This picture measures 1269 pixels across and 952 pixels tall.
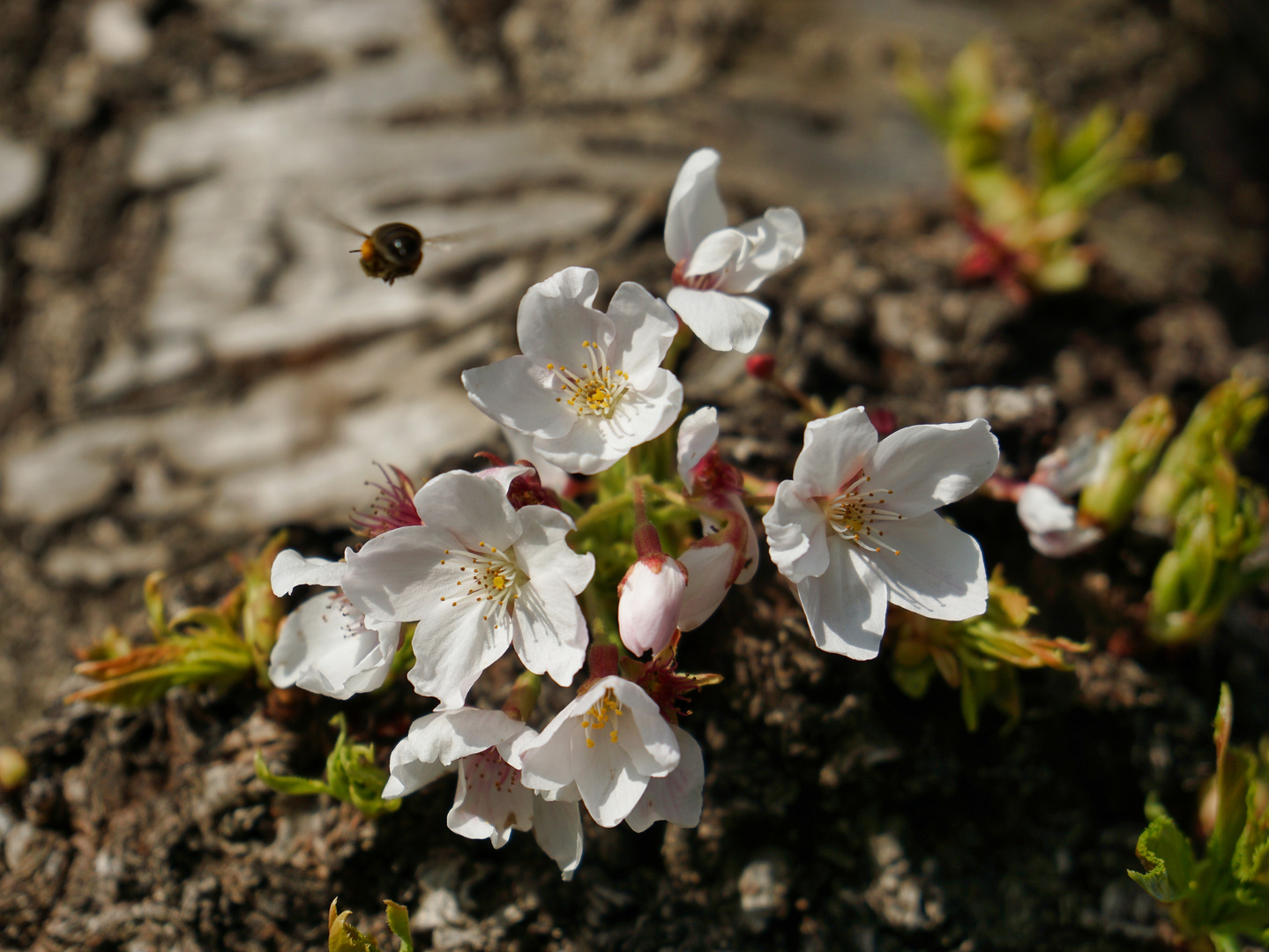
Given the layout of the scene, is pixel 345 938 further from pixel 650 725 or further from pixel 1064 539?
pixel 1064 539

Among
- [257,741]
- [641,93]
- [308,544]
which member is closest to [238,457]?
[308,544]

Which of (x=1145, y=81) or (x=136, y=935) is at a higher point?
(x=1145, y=81)

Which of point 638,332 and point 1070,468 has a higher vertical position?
point 638,332

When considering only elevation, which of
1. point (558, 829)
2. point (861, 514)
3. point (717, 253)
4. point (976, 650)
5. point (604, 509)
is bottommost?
point (558, 829)

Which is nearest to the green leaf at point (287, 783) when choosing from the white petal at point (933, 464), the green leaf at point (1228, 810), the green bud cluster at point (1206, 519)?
the white petal at point (933, 464)

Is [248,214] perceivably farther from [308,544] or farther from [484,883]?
[484,883]

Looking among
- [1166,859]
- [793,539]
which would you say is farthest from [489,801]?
[1166,859]

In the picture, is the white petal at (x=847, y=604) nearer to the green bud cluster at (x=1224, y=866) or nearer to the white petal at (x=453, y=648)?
the white petal at (x=453, y=648)
